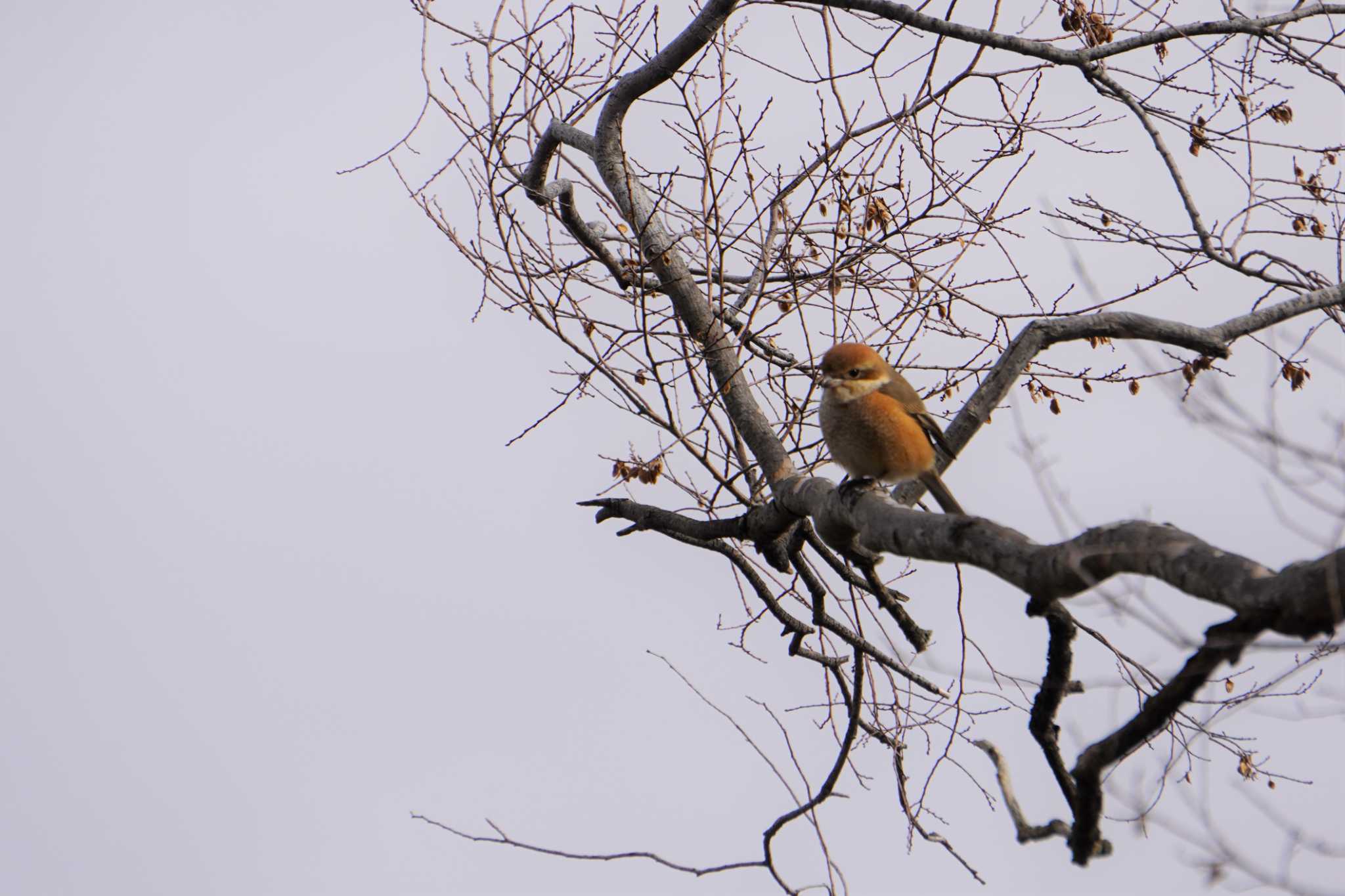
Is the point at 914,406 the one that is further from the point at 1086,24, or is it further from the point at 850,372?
the point at 1086,24

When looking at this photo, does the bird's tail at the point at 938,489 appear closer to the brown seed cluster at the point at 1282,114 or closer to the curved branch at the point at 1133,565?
the curved branch at the point at 1133,565

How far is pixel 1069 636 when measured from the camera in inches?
102

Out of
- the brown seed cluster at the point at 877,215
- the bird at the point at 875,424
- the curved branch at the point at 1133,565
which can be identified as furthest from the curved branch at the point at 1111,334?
the brown seed cluster at the point at 877,215

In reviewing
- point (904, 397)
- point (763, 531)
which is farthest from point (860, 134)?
point (763, 531)

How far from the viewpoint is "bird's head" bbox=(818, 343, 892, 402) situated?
13.9 feet

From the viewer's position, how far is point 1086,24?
5094 millimetres

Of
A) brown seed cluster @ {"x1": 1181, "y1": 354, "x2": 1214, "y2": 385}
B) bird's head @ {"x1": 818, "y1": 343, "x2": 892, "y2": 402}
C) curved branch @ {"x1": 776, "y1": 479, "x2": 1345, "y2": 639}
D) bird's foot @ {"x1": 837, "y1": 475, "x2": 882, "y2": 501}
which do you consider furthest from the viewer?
brown seed cluster @ {"x1": 1181, "y1": 354, "x2": 1214, "y2": 385}

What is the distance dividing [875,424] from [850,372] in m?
0.25

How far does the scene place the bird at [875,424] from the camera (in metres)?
4.10

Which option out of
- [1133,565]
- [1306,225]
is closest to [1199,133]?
[1306,225]

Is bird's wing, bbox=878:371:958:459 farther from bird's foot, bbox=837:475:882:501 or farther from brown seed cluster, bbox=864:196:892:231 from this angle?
brown seed cluster, bbox=864:196:892:231

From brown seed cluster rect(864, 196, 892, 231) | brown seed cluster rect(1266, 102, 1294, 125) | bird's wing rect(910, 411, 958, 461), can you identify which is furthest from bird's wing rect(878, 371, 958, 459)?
brown seed cluster rect(1266, 102, 1294, 125)

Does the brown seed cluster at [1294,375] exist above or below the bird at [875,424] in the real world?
above

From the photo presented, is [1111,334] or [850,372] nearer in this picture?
[1111,334]
